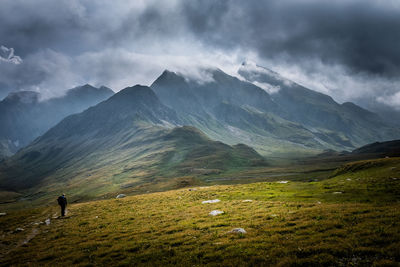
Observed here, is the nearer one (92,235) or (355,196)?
(92,235)

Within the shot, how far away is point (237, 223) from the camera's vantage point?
23.2 m

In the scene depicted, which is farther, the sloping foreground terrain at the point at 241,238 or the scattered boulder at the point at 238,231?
the scattered boulder at the point at 238,231

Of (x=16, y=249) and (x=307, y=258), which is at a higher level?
(x=307, y=258)

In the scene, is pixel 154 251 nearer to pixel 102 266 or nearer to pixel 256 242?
pixel 102 266

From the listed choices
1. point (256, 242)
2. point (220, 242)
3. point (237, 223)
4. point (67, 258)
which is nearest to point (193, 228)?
point (237, 223)

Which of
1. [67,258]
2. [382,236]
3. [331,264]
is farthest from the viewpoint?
[67,258]

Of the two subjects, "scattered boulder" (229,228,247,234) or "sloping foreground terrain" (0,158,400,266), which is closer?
"sloping foreground terrain" (0,158,400,266)

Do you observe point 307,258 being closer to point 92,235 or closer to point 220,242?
point 220,242

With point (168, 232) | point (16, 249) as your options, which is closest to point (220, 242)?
point (168, 232)

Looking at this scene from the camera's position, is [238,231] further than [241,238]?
Yes

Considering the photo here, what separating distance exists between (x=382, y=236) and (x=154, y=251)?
16688 mm

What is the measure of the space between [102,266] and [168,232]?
24.8 ft

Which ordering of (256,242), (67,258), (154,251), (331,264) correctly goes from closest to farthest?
1. (331,264)
2. (256,242)
3. (154,251)
4. (67,258)

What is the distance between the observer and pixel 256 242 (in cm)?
1742
